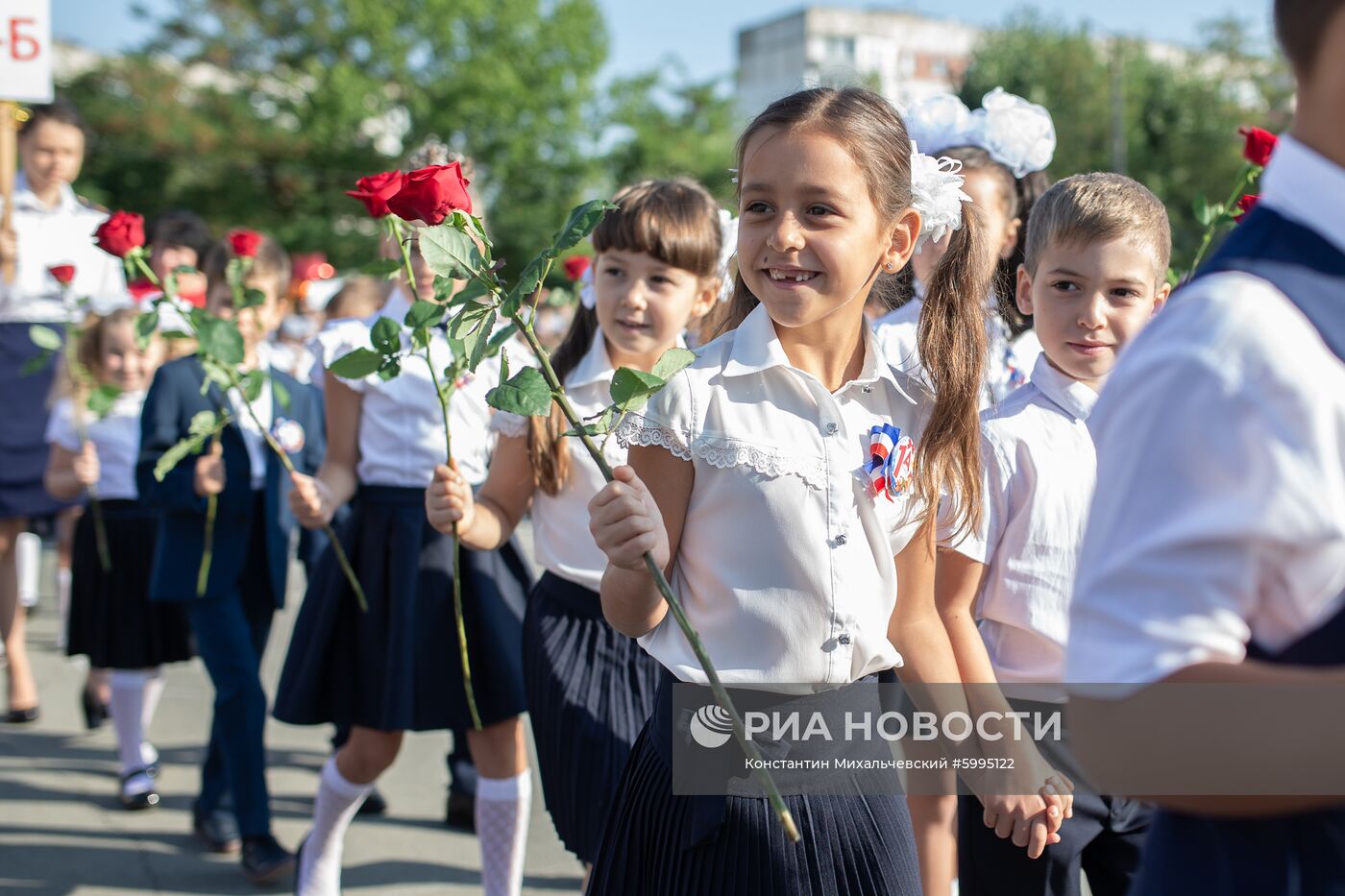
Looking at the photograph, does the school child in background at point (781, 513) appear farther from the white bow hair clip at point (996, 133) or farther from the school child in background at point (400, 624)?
the white bow hair clip at point (996, 133)

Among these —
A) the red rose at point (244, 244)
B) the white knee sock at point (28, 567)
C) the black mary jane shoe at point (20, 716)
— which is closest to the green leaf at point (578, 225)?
the red rose at point (244, 244)

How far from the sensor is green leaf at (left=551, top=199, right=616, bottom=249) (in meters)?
1.86

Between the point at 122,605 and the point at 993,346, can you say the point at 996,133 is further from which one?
the point at 122,605

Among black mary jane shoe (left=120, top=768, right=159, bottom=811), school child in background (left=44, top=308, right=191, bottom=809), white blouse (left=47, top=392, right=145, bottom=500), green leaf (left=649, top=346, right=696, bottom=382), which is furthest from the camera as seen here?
white blouse (left=47, top=392, right=145, bottom=500)

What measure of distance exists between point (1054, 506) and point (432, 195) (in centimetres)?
130

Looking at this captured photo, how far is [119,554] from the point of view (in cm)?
557

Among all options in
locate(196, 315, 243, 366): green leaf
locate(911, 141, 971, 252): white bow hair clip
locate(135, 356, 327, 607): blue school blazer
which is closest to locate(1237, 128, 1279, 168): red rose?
locate(911, 141, 971, 252): white bow hair clip

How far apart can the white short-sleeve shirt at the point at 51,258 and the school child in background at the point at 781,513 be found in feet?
16.6

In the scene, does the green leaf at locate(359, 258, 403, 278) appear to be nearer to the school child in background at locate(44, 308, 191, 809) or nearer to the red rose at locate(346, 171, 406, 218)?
the red rose at locate(346, 171, 406, 218)

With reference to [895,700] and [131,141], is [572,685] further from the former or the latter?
[131,141]

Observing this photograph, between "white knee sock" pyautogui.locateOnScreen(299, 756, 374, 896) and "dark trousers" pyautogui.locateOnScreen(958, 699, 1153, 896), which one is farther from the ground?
"dark trousers" pyautogui.locateOnScreen(958, 699, 1153, 896)

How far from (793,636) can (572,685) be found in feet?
4.15

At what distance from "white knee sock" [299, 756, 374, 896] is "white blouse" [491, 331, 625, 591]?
898 mm

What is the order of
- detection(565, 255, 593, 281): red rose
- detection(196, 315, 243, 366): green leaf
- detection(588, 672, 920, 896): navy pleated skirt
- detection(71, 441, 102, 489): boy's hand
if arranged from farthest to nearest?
detection(71, 441, 102, 489): boy's hand → detection(565, 255, 593, 281): red rose → detection(196, 315, 243, 366): green leaf → detection(588, 672, 920, 896): navy pleated skirt
